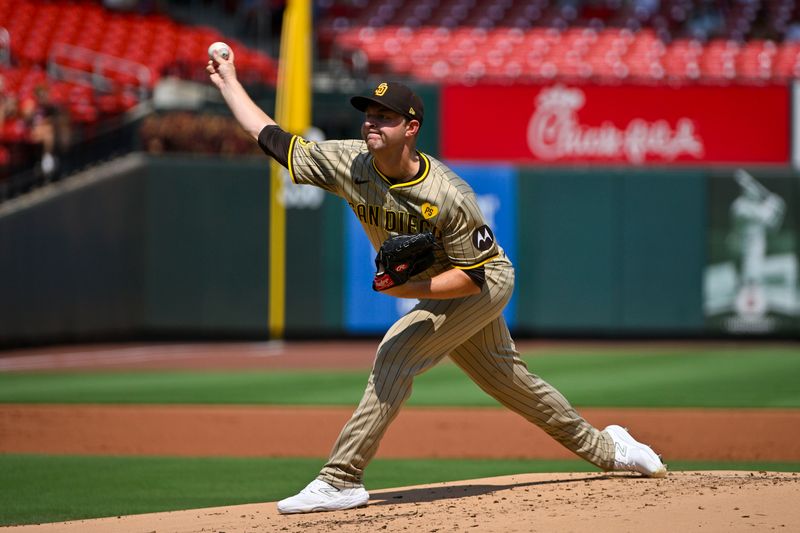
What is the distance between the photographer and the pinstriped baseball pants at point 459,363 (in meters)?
4.39

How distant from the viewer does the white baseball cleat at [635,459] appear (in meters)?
4.85

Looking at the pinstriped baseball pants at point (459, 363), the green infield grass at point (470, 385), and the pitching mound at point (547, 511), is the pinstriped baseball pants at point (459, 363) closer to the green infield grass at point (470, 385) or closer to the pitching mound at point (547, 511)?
the pitching mound at point (547, 511)

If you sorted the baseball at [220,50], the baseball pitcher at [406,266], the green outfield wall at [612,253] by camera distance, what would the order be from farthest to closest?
the green outfield wall at [612,253] → the baseball at [220,50] → the baseball pitcher at [406,266]

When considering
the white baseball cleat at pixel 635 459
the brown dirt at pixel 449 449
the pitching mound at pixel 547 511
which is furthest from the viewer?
the white baseball cleat at pixel 635 459

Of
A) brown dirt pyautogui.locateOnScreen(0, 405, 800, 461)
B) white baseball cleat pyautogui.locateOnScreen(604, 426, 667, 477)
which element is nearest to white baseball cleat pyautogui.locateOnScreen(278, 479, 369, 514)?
white baseball cleat pyautogui.locateOnScreen(604, 426, 667, 477)

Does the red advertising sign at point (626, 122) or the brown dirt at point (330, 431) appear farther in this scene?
the red advertising sign at point (626, 122)

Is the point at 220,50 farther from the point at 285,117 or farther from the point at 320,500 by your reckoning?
the point at 285,117

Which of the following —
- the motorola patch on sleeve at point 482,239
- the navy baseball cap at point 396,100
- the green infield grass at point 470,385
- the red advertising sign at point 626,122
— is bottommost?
the green infield grass at point 470,385

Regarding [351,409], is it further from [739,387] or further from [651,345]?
[651,345]

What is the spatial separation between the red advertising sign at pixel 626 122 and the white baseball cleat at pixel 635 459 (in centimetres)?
1212

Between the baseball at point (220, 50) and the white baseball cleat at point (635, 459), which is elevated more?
the baseball at point (220, 50)

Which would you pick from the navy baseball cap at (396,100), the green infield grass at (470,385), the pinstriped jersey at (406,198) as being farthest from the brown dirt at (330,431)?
the navy baseball cap at (396,100)

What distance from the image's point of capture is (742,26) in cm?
2044

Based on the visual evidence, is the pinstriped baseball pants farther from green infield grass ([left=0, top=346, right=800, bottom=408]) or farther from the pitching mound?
green infield grass ([left=0, top=346, right=800, bottom=408])
